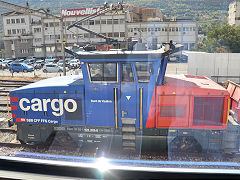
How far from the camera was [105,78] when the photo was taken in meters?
6.29

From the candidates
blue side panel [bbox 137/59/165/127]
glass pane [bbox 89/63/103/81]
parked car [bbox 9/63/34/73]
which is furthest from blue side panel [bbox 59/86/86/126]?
parked car [bbox 9/63/34/73]

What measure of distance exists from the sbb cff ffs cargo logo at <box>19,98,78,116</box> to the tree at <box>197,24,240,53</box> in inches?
844

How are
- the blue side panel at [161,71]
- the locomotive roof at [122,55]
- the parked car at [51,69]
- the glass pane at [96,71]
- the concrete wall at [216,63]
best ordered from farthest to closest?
the parked car at [51,69] < the concrete wall at [216,63] < the glass pane at [96,71] < the blue side panel at [161,71] < the locomotive roof at [122,55]

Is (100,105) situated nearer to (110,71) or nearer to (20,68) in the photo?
(110,71)

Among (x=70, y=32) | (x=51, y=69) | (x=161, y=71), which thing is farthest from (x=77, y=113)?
(x=70, y=32)

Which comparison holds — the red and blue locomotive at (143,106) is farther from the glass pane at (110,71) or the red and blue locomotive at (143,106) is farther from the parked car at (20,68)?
the parked car at (20,68)

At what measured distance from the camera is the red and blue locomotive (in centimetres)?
613

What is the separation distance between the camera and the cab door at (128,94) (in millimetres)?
6153

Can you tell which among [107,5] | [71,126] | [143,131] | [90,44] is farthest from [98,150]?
[107,5]

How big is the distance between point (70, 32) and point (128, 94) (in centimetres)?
2507

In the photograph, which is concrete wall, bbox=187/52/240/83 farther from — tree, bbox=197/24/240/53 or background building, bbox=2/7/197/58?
background building, bbox=2/7/197/58

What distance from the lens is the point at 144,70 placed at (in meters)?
6.08

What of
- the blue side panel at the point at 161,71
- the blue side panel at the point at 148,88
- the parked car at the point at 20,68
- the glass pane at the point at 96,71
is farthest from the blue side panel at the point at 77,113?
the parked car at the point at 20,68

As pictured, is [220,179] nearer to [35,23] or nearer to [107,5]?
[107,5]
